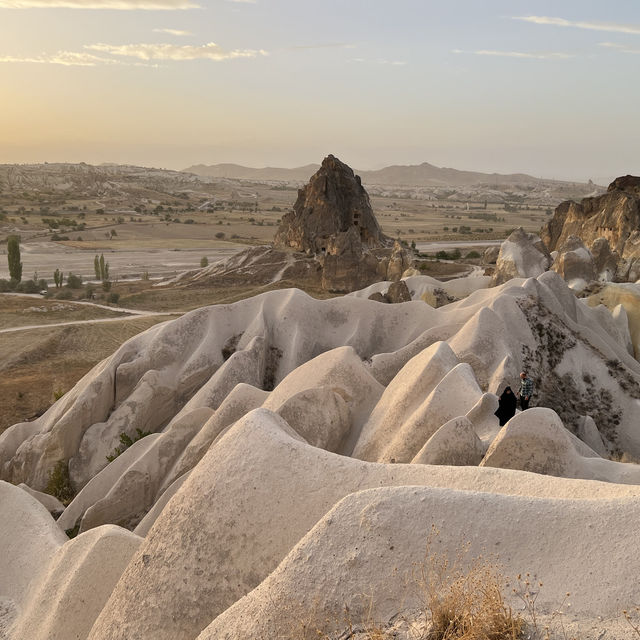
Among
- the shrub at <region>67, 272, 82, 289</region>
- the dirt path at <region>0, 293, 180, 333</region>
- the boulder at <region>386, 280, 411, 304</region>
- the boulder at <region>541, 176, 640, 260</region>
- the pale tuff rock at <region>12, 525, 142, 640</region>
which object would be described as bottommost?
the dirt path at <region>0, 293, 180, 333</region>

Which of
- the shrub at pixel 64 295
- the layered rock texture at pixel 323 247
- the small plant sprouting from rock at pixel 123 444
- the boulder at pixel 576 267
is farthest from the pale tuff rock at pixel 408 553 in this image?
the shrub at pixel 64 295

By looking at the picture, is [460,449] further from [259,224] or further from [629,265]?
[259,224]

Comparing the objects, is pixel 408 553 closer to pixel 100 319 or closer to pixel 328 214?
pixel 100 319

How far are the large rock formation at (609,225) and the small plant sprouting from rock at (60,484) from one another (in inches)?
1168

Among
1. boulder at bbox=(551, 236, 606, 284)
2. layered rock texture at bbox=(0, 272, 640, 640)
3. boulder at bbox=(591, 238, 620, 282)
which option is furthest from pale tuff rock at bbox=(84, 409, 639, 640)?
boulder at bbox=(591, 238, 620, 282)

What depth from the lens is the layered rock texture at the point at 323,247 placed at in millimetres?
49219

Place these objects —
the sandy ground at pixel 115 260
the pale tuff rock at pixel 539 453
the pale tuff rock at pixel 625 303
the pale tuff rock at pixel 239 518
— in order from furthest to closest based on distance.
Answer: the sandy ground at pixel 115 260, the pale tuff rock at pixel 625 303, the pale tuff rock at pixel 539 453, the pale tuff rock at pixel 239 518

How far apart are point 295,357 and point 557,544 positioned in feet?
50.6

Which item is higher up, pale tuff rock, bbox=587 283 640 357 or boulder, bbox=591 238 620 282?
boulder, bbox=591 238 620 282

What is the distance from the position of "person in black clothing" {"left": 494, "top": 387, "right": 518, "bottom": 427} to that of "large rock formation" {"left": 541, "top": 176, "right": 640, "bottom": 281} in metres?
26.9

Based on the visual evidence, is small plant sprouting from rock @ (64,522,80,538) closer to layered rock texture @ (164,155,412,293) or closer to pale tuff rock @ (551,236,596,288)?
pale tuff rock @ (551,236,596,288)

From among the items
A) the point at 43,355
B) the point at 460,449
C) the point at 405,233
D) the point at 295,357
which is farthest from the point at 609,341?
the point at 405,233

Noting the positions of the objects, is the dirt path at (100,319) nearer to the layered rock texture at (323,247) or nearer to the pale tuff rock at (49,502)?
the layered rock texture at (323,247)

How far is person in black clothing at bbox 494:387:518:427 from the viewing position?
39.1 ft
